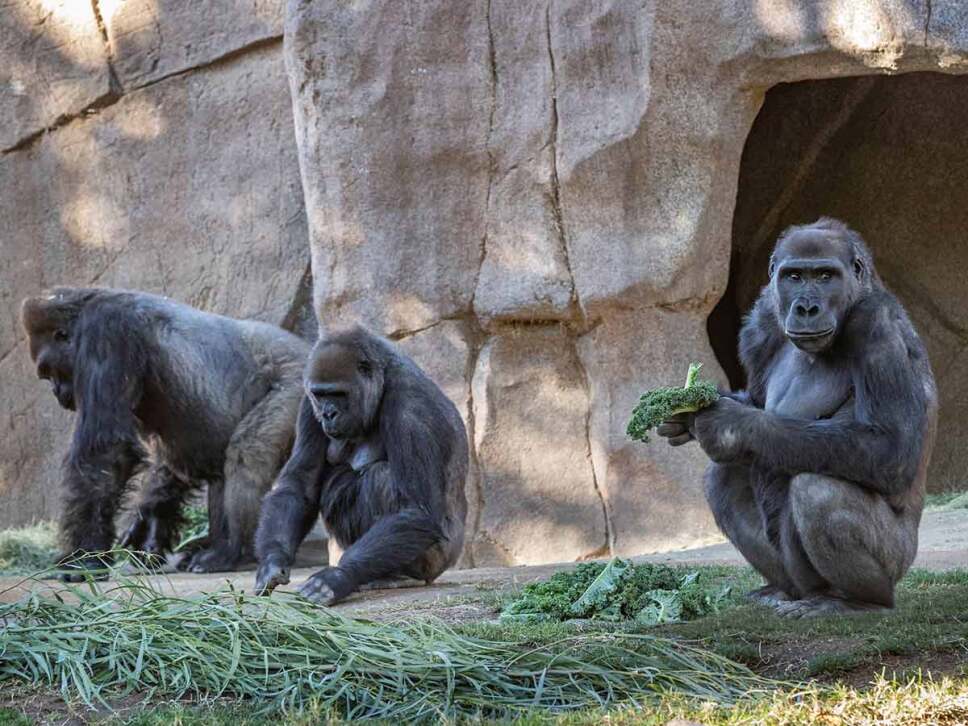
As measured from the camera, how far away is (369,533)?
592 centimetres

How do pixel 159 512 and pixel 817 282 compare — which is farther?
pixel 159 512

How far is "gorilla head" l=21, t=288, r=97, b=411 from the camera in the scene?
791 centimetres

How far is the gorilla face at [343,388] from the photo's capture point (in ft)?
19.9

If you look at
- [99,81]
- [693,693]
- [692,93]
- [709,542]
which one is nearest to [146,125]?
[99,81]

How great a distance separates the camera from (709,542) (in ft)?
26.8

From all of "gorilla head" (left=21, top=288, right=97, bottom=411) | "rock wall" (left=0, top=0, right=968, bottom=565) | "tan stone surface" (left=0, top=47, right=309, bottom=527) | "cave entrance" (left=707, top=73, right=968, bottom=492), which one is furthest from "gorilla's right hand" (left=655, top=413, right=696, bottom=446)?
"cave entrance" (left=707, top=73, right=968, bottom=492)

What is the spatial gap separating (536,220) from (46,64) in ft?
12.5

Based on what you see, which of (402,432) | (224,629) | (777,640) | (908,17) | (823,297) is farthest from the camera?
(908,17)

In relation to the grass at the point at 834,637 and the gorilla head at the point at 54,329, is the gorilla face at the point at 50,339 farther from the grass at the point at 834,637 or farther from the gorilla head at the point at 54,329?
the grass at the point at 834,637

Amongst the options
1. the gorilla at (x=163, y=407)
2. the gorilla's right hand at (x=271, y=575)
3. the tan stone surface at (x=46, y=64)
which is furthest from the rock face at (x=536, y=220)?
the gorilla's right hand at (x=271, y=575)

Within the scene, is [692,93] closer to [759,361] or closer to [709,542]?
[709,542]

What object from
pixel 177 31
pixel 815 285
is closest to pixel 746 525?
pixel 815 285

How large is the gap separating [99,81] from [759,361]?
617 cm

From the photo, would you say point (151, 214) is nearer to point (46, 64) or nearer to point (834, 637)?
point (46, 64)
